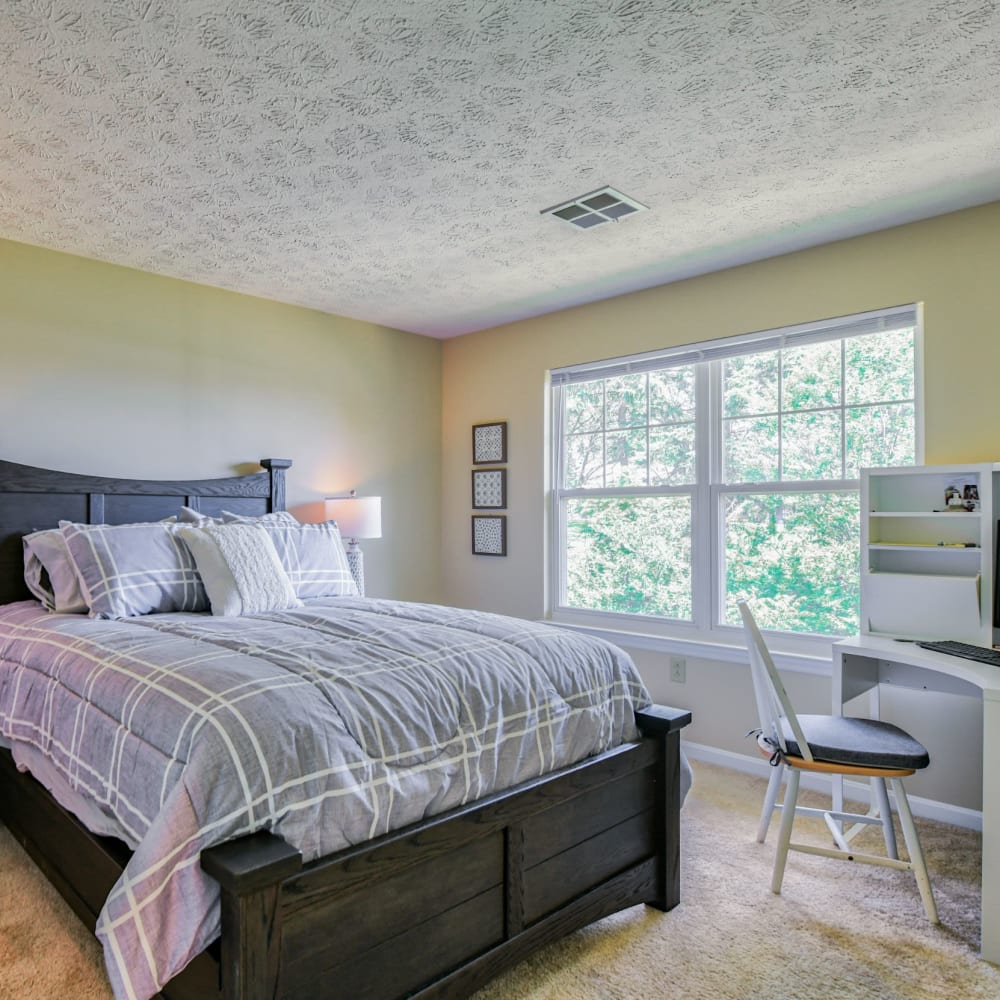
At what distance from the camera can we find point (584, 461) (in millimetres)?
4129

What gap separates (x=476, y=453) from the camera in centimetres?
458

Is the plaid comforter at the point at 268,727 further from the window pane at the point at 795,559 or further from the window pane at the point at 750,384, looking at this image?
the window pane at the point at 750,384

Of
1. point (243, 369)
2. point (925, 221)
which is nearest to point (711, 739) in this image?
point (925, 221)

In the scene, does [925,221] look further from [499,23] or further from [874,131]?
[499,23]

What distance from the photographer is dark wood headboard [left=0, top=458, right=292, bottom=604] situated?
3016 mm

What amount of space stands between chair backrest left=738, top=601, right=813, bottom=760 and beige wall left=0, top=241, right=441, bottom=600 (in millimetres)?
2677

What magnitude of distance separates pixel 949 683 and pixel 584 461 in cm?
210

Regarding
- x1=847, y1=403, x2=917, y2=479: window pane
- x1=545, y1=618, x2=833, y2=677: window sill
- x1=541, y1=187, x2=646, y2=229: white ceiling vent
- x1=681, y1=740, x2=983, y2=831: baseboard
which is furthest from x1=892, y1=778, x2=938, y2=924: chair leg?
x1=541, y1=187, x2=646, y2=229: white ceiling vent

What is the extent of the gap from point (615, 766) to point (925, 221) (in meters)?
2.46

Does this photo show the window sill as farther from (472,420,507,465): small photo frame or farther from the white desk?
(472,420,507,465): small photo frame

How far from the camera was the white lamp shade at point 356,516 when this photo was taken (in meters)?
3.92

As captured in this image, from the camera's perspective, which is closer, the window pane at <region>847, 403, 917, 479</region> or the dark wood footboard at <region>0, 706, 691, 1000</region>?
the dark wood footboard at <region>0, 706, 691, 1000</region>

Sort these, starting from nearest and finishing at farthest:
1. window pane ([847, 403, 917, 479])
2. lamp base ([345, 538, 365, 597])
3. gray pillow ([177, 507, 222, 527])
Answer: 1. window pane ([847, 403, 917, 479])
2. gray pillow ([177, 507, 222, 527])
3. lamp base ([345, 538, 365, 597])

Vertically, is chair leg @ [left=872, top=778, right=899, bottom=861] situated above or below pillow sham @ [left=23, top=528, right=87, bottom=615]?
below
